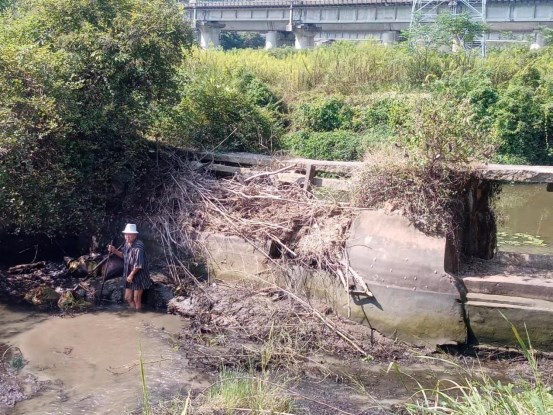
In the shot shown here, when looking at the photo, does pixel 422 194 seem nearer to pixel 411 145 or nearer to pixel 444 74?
pixel 411 145

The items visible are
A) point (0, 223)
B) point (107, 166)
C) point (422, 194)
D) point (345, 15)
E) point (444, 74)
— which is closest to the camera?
point (422, 194)

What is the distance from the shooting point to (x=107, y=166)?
11500 mm

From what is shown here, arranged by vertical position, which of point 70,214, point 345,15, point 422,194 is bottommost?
point 70,214

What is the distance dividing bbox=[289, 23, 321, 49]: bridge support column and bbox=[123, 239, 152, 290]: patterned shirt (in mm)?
42488

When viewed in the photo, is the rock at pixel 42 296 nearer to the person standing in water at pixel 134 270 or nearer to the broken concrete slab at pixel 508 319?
the person standing in water at pixel 134 270

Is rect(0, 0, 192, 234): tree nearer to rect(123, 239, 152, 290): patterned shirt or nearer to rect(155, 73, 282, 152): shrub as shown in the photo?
rect(155, 73, 282, 152): shrub

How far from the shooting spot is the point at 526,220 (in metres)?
16.5

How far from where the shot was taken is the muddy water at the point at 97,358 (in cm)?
738

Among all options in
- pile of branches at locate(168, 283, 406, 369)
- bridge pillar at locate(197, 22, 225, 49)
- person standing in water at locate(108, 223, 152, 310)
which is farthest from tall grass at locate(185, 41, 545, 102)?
bridge pillar at locate(197, 22, 225, 49)

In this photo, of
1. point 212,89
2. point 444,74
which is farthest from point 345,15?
point 212,89

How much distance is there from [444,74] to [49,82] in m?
15.5

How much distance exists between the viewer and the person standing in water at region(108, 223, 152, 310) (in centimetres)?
1012

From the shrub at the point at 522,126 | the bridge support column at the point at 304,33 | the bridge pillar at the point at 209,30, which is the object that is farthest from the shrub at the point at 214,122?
the bridge pillar at the point at 209,30

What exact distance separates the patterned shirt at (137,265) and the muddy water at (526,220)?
18.7 ft
